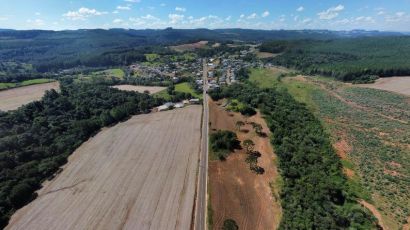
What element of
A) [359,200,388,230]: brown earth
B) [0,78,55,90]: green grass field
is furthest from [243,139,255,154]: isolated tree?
[0,78,55,90]: green grass field

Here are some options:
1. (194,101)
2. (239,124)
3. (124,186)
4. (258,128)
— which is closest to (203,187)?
(124,186)

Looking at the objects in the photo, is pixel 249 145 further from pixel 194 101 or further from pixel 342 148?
pixel 194 101

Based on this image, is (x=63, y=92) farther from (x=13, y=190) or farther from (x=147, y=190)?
(x=147, y=190)

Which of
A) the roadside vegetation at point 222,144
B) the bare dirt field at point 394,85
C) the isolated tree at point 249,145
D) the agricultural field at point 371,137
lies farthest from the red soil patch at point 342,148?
the bare dirt field at point 394,85

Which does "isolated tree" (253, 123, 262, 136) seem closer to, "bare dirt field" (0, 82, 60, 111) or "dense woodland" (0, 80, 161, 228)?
"dense woodland" (0, 80, 161, 228)

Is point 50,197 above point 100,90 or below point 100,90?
below

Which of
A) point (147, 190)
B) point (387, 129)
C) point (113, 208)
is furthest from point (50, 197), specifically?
point (387, 129)

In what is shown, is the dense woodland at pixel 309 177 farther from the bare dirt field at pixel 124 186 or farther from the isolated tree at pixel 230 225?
the bare dirt field at pixel 124 186
